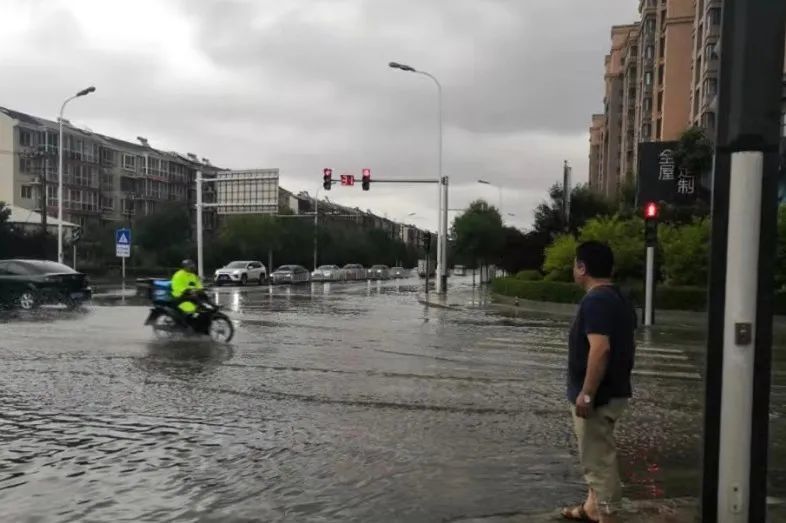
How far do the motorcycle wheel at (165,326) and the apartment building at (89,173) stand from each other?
50893 millimetres

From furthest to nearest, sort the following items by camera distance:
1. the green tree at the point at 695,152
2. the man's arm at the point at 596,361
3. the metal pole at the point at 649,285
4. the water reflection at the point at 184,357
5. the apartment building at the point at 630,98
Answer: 1. the apartment building at the point at 630,98
2. the green tree at the point at 695,152
3. the metal pole at the point at 649,285
4. the water reflection at the point at 184,357
5. the man's arm at the point at 596,361

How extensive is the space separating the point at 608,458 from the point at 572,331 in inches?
30.2

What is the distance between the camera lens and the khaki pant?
13.9ft

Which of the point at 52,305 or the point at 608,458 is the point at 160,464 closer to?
the point at 608,458

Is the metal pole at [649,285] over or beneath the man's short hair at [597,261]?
beneath

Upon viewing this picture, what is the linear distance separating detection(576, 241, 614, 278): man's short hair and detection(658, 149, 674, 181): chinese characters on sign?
18234 mm

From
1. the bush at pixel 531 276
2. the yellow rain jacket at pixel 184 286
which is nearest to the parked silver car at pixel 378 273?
the bush at pixel 531 276

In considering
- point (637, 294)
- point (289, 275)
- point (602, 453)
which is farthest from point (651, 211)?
point (289, 275)

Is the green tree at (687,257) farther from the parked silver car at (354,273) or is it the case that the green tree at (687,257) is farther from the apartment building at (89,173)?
the apartment building at (89,173)

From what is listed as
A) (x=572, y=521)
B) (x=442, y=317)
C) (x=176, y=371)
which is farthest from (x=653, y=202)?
(x=572, y=521)

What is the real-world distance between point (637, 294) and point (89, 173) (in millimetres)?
73826

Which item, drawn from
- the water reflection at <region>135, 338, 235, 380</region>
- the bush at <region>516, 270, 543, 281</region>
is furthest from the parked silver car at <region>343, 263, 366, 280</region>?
the water reflection at <region>135, 338, 235, 380</region>

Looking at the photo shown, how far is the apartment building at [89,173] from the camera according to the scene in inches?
2884

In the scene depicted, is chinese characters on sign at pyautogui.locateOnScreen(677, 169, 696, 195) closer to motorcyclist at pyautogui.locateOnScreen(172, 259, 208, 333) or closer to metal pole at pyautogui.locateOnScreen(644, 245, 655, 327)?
metal pole at pyautogui.locateOnScreen(644, 245, 655, 327)
